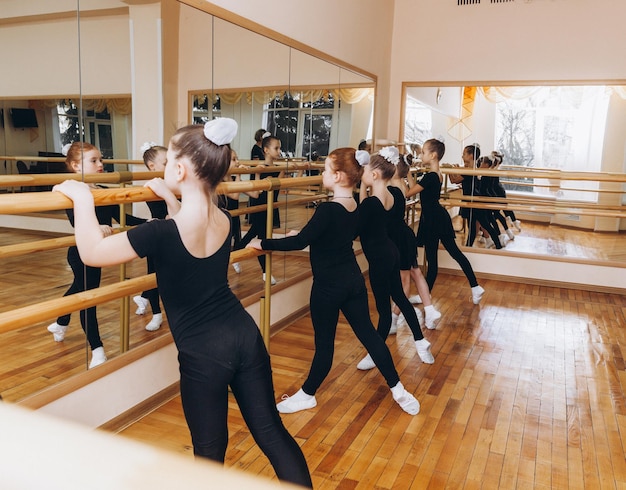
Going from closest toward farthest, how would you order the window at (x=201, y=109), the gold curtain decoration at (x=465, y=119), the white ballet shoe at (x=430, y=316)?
the window at (x=201, y=109), the white ballet shoe at (x=430, y=316), the gold curtain decoration at (x=465, y=119)

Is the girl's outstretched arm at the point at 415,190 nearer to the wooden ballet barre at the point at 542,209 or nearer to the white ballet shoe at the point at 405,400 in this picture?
the wooden ballet barre at the point at 542,209

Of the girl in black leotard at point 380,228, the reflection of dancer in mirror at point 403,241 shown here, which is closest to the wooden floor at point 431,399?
the reflection of dancer in mirror at point 403,241

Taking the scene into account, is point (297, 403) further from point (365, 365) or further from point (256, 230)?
point (256, 230)

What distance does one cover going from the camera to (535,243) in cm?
598

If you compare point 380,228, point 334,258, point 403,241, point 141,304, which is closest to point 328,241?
point 334,258

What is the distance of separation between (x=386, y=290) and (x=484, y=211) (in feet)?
10.9

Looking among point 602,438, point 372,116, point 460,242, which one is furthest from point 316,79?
point 602,438

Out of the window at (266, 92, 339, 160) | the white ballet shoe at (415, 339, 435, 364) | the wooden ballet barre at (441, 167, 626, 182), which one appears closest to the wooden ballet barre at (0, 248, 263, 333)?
the white ballet shoe at (415, 339, 435, 364)

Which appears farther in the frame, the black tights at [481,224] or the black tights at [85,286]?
Answer: the black tights at [481,224]

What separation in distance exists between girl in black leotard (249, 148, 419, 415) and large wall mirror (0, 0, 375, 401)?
31.5 inches

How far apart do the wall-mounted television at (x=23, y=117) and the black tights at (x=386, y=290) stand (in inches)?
72.2

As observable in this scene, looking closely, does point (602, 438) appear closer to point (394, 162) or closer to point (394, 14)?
point (394, 162)

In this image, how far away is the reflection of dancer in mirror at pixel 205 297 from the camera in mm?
1446

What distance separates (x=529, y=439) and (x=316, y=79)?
309 cm
